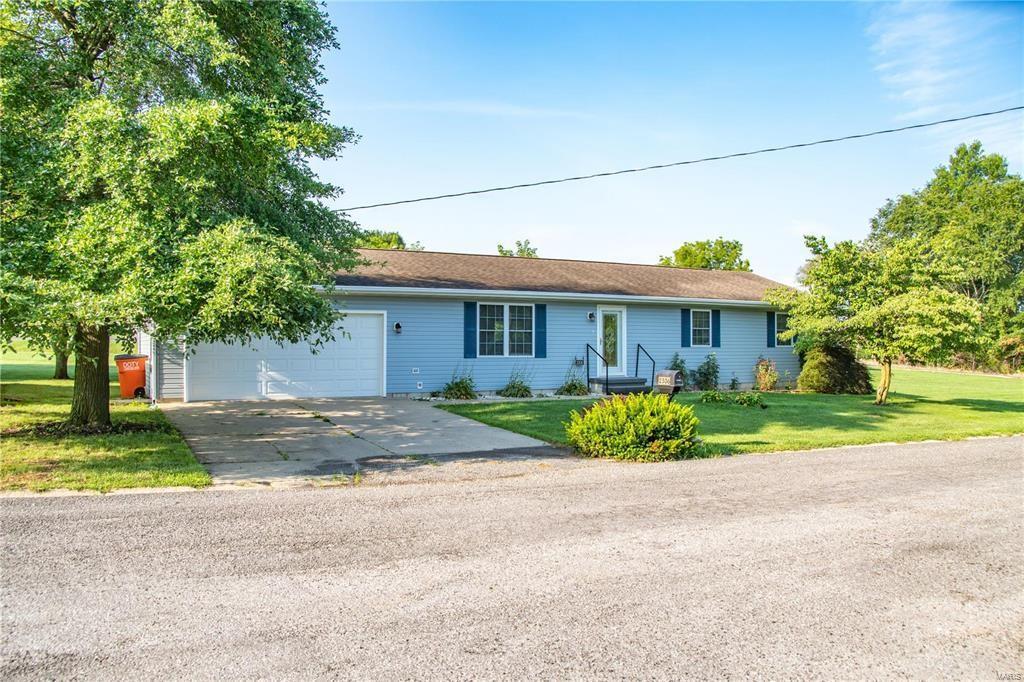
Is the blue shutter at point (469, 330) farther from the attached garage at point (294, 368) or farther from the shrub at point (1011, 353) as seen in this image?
the shrub at point (1011, 353)

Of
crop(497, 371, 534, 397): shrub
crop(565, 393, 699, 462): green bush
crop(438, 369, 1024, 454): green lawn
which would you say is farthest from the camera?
crop(497, 371, 534, 397): shrub

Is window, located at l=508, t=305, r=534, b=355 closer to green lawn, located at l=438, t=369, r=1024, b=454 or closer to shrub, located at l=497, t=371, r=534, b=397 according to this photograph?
shrub, located at l=497, t=371, r=534, b=397

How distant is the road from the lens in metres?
3.24

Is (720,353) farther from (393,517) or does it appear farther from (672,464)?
(393,517)

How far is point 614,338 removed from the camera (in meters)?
18.4

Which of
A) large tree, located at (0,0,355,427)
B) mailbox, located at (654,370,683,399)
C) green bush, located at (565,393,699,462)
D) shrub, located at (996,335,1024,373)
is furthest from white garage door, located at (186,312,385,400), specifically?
shrub, located at (996,335,1024,373)

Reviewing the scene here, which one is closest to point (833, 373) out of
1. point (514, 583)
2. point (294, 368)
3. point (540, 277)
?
point (540, 277)

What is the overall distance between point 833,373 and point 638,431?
12.7 meters

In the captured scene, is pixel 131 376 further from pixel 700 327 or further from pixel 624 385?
pixel 700 327

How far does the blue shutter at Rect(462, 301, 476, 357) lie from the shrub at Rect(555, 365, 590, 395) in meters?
2.53

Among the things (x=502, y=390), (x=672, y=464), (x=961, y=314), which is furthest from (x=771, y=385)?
(x=672, y=464)

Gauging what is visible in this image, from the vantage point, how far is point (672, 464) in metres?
8.57

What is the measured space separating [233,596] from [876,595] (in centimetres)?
395

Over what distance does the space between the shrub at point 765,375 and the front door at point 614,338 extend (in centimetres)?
447
